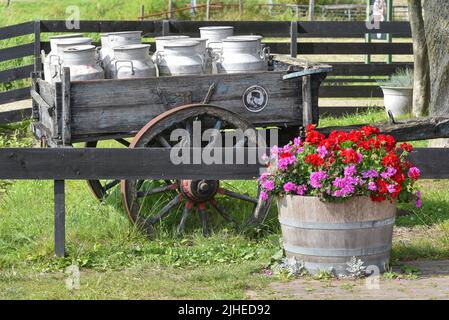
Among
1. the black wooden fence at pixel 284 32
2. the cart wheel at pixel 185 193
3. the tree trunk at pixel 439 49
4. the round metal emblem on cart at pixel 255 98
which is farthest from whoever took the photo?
the black wooden fence at pixel 284 32

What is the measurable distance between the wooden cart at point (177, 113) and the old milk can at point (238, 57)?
0.26m

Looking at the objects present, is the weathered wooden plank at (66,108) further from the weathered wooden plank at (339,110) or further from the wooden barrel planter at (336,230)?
the weathered wooden plank at (339,110)

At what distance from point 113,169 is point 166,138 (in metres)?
0.88

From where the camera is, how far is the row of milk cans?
7.60 m

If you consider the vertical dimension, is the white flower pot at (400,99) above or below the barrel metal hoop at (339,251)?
above

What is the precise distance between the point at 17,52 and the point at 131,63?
6974mm

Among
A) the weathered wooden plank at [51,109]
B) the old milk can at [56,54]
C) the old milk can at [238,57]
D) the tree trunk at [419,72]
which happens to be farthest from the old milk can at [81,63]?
the tree trunk at [419,72]

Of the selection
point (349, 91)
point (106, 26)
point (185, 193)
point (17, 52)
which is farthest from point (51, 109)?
point (349, 91)

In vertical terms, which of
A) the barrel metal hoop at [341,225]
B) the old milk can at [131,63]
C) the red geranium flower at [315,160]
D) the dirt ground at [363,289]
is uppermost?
A: the old milk can at [131,63]

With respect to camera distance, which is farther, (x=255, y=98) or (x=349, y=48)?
(x=349, y=48)

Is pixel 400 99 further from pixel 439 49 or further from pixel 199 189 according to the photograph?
pixel 199 189

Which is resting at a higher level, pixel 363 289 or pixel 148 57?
pixel 148 57

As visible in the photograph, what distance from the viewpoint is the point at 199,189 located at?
7352mm

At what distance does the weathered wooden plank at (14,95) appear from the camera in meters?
14.4
